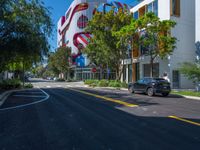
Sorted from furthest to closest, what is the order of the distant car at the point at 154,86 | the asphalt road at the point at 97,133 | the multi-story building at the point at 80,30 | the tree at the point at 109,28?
1. the multi-story building at the point at 80,30
2. the tree at the point at 109,28
3. the distant car at the point at 154,86
4. the asphalt road at the point at 97,133

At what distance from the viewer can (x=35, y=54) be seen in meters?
18.5

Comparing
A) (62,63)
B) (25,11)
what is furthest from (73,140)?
(62,63)

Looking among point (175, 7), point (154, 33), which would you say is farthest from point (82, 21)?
point (154, 33)

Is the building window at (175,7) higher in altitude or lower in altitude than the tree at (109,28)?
higher

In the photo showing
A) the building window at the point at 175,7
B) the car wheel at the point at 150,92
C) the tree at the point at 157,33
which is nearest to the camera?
the car wheel at the point at 150,92

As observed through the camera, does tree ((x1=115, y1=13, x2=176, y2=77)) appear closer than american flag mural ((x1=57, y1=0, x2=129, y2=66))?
Yes

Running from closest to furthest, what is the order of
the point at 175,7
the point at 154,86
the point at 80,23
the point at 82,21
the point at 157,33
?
the point at 154,86 < the point at 157,33 < the point at 175,7 < the point at 82,21 < the point at 80,23

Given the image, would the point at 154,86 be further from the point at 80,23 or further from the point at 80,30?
the point at 80,23

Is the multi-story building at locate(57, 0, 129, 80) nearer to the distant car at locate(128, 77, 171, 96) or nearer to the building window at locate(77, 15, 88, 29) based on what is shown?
the building window at locate(77, 15, 88, 29)

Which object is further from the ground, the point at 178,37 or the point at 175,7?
the point at 175,7

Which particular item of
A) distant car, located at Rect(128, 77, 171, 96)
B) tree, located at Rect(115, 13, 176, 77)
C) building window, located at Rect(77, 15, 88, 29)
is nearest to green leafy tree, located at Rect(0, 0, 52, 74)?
distant car, located at Rect(128, 77, 171, 96)

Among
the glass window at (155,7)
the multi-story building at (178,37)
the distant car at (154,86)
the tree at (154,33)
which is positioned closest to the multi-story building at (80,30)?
the glass window at (155,7)

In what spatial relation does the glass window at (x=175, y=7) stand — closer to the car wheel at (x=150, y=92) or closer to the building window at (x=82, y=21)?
the car wheel at (x=150, y=92)

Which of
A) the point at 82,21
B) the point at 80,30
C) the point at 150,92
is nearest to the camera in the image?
the point at 150,92
